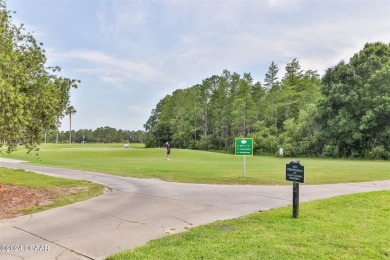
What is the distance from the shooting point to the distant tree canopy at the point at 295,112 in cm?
3759

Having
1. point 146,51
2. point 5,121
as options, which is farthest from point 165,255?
point 146,51

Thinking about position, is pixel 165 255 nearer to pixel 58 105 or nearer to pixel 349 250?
pixel 349 250

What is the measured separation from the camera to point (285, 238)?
5074mm

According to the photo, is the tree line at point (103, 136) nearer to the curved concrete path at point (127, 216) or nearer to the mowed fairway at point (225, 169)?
the mowed fairway at point (225, 169)

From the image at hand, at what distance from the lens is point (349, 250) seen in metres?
4.59

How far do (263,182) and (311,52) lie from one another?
94.9 feet

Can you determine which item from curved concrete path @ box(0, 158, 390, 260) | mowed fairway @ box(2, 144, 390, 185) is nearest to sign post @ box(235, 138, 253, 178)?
mowed fairway @ box(2, 144, 390, 185)

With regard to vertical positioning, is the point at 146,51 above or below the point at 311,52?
below

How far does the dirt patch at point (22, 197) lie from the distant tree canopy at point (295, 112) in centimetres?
3502

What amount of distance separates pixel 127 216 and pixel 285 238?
137 inches

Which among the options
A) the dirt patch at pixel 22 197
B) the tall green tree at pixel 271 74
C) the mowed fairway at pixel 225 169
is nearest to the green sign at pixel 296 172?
the mowed fairway at pixel 225 169

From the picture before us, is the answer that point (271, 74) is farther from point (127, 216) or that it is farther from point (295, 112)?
point (127, 216)

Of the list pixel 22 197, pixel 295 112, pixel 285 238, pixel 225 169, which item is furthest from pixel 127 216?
pixel 295 112

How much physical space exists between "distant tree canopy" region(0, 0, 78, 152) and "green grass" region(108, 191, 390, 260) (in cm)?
533
